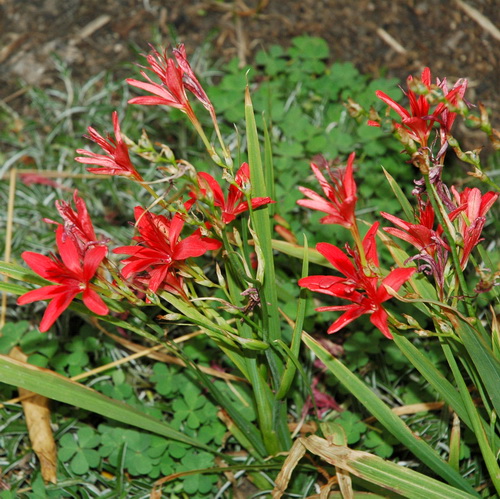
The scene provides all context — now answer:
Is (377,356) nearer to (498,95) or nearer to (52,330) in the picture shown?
(52,330)

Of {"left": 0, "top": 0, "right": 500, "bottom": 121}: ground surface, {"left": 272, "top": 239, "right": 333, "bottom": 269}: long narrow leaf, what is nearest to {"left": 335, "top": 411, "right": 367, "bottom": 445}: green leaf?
{"left": 272, "top": 239, "right": 333, "bottom": 269}: long narrow leaf

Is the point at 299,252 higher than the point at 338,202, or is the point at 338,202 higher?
the point at 338,202

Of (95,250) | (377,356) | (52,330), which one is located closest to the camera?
(95,250)

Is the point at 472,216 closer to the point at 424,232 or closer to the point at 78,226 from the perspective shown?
the point at 424,232

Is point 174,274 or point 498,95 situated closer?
point 174,274

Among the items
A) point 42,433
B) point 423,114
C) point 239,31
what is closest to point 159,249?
point 423,114

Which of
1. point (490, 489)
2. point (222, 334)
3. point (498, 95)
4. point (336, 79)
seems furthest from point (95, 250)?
point (498, 95)
